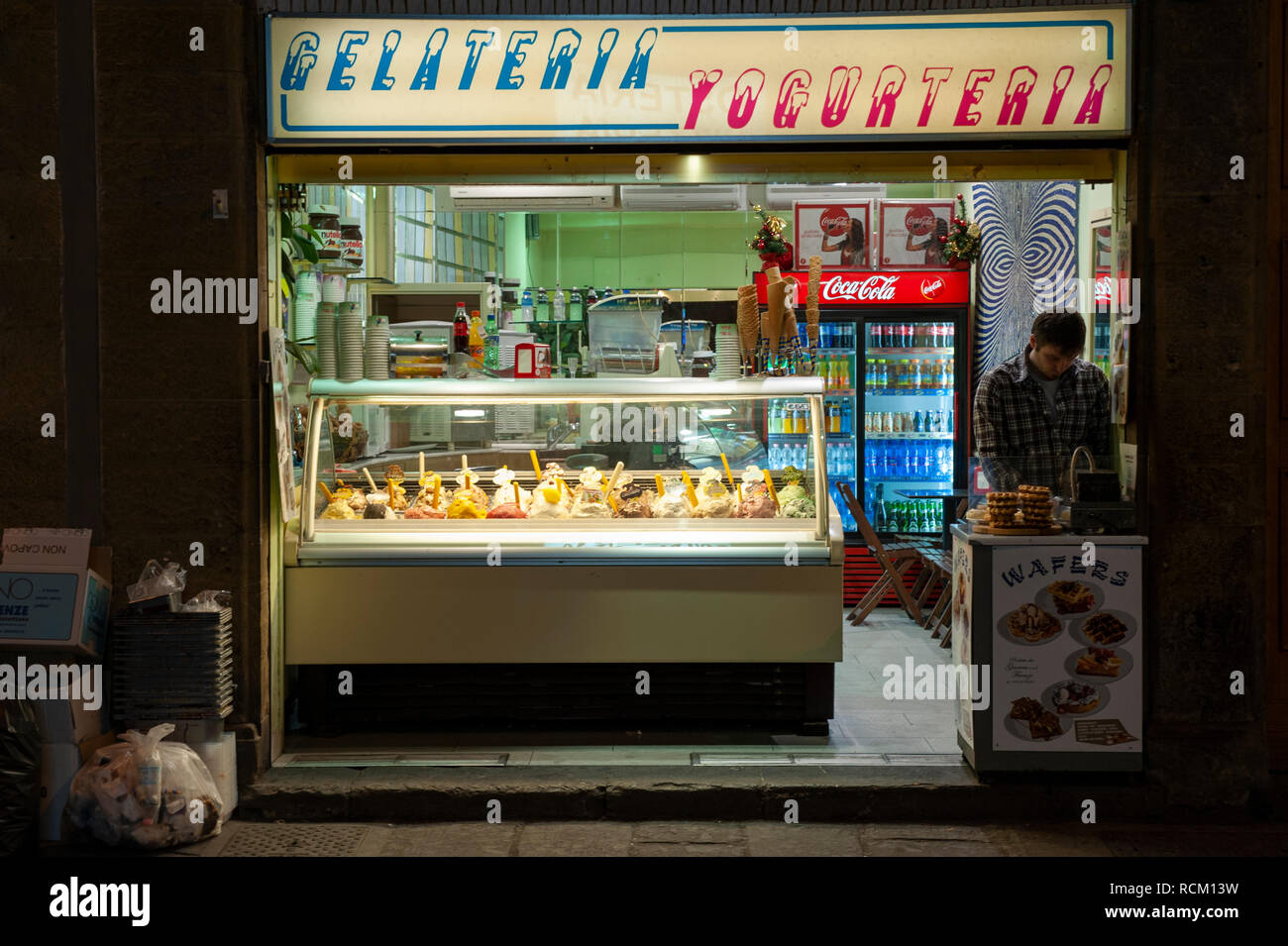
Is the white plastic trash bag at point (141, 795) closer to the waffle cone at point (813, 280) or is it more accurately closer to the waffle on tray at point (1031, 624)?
the waffle on tray at point (1031, 624)

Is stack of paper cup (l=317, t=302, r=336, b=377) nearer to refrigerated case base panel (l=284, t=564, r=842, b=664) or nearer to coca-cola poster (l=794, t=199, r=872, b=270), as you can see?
refrigerated case base panel (l=284, t=564, r=842, b=664)

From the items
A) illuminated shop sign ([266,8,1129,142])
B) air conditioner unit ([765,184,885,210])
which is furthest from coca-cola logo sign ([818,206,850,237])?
illuminated shop sign ([266,8,1129,142])

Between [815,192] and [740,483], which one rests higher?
[815,192]

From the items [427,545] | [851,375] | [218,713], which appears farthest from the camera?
[851,375]

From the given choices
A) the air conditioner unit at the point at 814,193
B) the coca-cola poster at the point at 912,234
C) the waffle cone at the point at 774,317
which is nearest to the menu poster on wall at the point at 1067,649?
the waffle cone at the point at 774,317

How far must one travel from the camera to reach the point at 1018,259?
9320mm

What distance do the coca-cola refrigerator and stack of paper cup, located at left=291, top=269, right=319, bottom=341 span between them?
4.32 meters

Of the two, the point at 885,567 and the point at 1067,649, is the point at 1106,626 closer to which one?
the point at 1067,649

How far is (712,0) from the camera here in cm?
509

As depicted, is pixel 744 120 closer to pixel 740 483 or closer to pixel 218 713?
pixel 740 483

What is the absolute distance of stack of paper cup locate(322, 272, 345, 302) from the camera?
22.7ft

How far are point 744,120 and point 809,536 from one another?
1.96m
